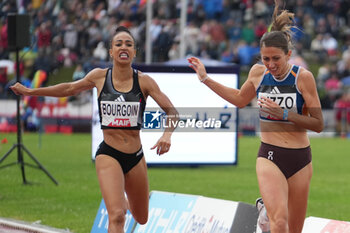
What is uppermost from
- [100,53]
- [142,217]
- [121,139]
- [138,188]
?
[121,139]

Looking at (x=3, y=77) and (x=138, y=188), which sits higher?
(x=138, y=188)

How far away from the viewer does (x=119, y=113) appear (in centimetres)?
672

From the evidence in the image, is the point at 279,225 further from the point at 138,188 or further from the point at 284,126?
the point at 138,188

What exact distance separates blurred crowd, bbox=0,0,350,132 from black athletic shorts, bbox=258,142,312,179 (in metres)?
12.3

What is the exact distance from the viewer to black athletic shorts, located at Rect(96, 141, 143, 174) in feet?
22.3

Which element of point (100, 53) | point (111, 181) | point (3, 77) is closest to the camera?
point (111, 181)

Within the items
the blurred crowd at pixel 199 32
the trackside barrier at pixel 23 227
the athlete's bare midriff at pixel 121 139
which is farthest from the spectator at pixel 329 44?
the athlete's bare midriff at pixel 121 139

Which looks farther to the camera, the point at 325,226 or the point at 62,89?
the point at 62,89

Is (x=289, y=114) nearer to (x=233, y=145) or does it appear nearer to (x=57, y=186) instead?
(x=57, y=186)

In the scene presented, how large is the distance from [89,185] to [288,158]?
7.60 m

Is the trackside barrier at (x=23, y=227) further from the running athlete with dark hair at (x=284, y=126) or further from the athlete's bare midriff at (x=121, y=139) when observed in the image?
the running athlete with dark hair at (x=284, y=126)

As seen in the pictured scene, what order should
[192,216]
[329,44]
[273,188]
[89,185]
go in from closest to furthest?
[273,188]
[192,216]
[89,185]
[329,44]

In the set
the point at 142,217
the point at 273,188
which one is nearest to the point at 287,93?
the point at 273,188

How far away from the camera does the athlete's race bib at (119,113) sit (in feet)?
22.0
